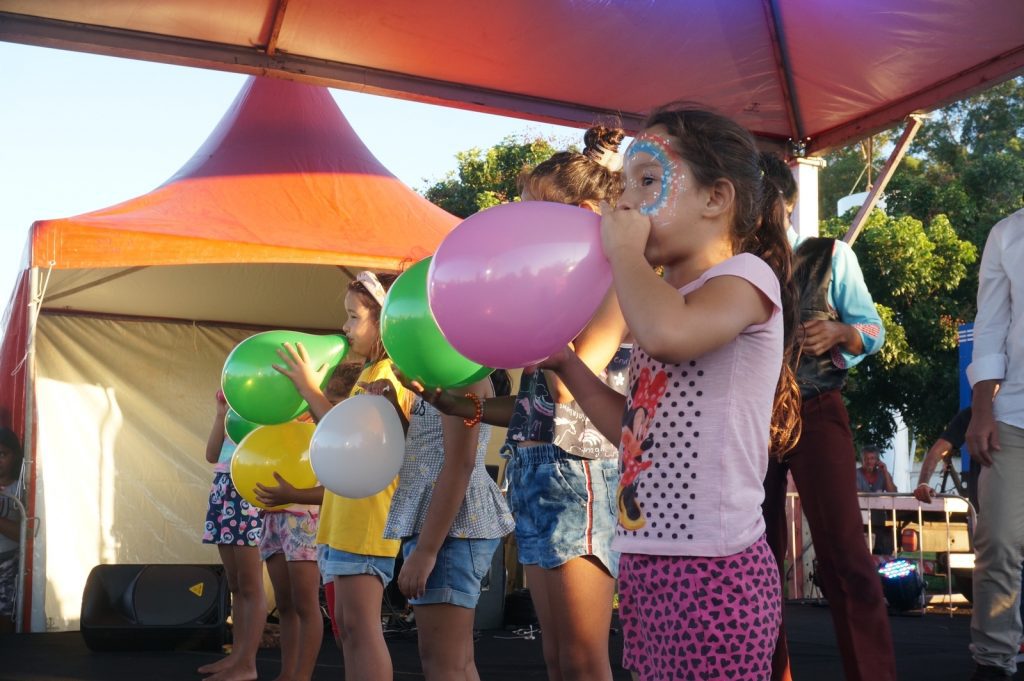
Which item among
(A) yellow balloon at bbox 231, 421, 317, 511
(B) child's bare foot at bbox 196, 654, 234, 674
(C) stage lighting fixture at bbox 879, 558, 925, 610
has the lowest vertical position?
(C) stage lighting fixture at bbox 879, 558, 925, 610

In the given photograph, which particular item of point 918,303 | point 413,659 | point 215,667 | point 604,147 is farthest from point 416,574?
point 918,303

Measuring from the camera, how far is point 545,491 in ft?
7.63

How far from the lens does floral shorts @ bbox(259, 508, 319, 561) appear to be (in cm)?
420

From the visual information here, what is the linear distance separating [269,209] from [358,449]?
3674mm

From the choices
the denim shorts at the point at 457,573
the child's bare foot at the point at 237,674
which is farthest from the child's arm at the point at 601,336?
the child's bare foot at the point at 237,674

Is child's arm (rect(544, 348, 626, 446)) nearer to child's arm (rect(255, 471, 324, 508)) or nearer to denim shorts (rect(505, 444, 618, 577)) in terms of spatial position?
denim shorts (rect(505, 444, 618, 577))

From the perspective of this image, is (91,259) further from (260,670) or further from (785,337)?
(785,337)

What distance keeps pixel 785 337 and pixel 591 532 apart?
2.10 feet

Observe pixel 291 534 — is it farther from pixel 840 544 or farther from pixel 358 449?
pixel 840 544

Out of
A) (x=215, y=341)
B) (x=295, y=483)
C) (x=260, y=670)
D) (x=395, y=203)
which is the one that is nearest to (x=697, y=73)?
(x=395, y=203)

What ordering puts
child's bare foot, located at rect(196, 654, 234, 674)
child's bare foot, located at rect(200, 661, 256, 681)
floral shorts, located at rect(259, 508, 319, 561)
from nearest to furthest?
floral shorts, located at rect(259, 508, 319, 561), child's bare foot, located at rect(200, 661, 256, 681), child's bare foot, located at rect(196, 654, 234, 674)

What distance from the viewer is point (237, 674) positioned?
15.9 feet

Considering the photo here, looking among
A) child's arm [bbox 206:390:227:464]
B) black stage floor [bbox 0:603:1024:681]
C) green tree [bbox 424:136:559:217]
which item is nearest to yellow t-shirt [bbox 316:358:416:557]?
child's arm [bbox 206:390:227:464]

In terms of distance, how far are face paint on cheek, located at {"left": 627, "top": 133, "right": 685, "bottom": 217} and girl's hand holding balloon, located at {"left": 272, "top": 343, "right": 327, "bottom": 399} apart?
1.99m
